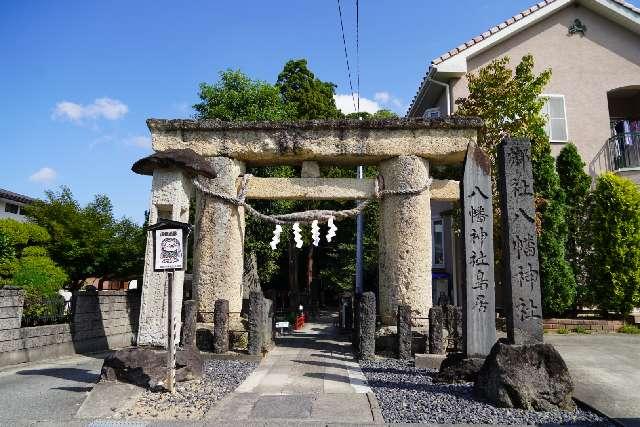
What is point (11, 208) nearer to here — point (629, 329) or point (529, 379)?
point (529, 379)

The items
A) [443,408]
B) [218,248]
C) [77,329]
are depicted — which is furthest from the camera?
[77,329]

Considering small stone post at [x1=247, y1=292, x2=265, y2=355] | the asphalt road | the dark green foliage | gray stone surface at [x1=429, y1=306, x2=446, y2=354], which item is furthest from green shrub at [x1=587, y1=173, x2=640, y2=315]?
the dark green foliage

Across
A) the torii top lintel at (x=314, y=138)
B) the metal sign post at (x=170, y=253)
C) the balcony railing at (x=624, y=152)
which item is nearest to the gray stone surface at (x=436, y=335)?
the torii top lintel at (x=314, y=138)

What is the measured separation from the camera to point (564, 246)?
47.1 feet

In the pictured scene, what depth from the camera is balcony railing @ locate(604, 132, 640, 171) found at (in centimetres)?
1568

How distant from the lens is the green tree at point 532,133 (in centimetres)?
1359

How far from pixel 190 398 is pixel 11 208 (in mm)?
30821

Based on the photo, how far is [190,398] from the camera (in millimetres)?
6180

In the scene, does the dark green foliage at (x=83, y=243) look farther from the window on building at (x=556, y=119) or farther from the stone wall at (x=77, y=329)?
the window on building at (x=556, y=119)

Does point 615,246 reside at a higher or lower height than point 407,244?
higher

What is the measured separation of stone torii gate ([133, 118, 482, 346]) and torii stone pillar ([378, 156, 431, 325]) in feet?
0.07

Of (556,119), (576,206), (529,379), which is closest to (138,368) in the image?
(529,379)

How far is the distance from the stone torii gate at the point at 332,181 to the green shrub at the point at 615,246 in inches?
260

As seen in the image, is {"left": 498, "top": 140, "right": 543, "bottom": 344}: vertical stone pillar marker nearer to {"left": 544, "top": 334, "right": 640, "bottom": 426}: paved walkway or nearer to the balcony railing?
{"left": 544, "top": 334, "right": 640, "bottom": 426}: paved walkway
